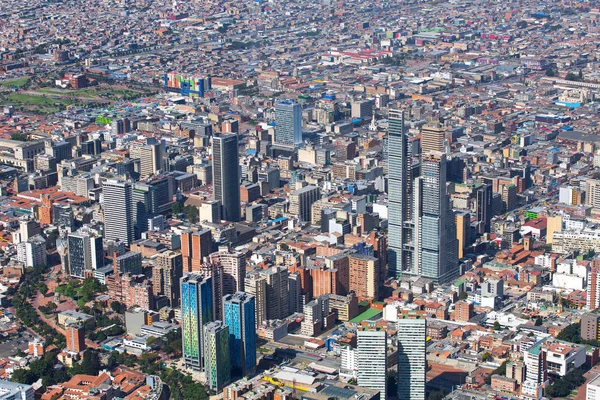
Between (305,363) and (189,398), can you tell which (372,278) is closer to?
(305,363)

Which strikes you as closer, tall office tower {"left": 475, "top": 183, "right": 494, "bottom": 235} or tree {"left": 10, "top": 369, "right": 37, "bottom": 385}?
tree {"left": 10, "top": 369, "right": 37, "bottom": 385}

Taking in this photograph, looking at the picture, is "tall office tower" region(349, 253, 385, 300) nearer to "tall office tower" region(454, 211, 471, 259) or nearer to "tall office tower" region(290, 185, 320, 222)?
"tall office tower" region(454, 211, 471, 259)

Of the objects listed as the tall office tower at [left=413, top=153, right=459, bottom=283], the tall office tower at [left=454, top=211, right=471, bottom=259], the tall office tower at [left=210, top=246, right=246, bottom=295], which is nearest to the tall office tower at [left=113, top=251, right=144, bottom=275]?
the tall office tower at [left=210, top=246, right=246, bottom=295]

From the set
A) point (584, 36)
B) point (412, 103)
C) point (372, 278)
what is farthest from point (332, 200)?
point (584, 36)

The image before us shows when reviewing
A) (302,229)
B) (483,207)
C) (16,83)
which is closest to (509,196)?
(483,207)

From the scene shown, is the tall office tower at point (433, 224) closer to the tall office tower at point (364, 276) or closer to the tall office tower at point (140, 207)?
the tall office tower at point (364, 276)

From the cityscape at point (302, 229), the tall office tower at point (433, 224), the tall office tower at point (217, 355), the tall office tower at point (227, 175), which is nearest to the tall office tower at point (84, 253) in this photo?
→ the cityscape at point (302, 229)
